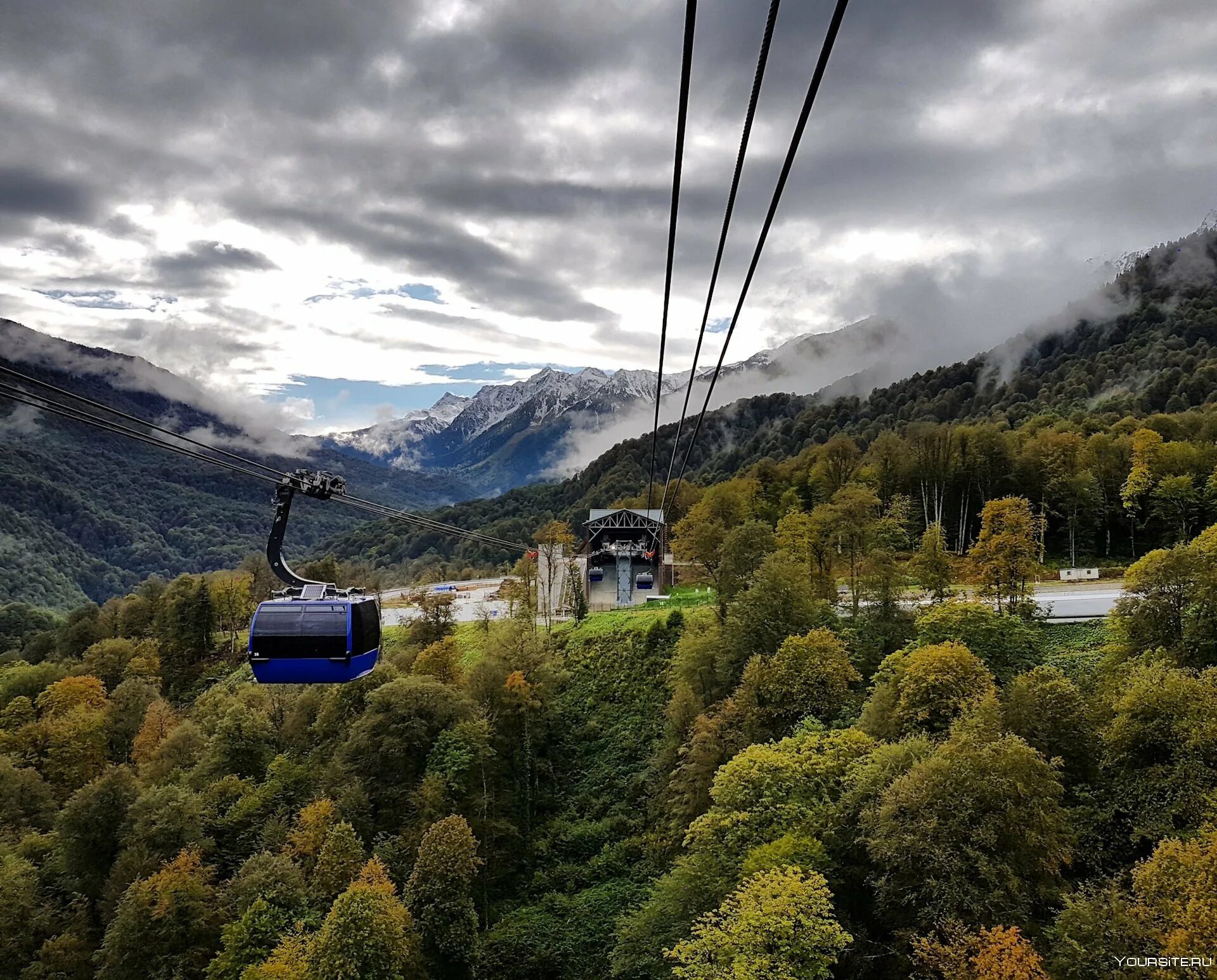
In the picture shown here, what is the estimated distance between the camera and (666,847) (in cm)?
3856

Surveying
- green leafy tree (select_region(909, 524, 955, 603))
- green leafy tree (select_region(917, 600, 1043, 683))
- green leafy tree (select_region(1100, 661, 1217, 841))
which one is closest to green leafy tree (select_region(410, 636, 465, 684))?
green leafy tree (select_region(917, 600, 1043, 683))

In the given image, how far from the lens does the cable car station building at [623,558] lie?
88.9 m

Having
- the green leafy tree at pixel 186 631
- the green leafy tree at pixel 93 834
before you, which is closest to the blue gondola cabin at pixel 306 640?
the green leafy tree at pixel 93 834

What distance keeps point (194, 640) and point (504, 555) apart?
106134 mm

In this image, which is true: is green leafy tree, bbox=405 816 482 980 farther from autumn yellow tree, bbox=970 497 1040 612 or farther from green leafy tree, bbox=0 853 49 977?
autumn yellow tree, bbox=970 497 1040 612

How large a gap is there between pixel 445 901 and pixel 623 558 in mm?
54907

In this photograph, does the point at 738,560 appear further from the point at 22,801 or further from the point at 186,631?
the point at 186,631

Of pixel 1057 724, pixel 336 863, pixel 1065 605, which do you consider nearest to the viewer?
pixel 1057 724

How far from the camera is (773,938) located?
22016 mm

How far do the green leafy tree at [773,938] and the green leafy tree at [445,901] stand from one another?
18903 millimetres

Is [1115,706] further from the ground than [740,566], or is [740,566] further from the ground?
[740,566]

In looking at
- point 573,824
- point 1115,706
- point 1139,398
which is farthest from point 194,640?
point 1139,398

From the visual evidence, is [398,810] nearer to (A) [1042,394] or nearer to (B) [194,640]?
(B) [194,640]

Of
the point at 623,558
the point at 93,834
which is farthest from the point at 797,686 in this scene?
the point at 623,558
